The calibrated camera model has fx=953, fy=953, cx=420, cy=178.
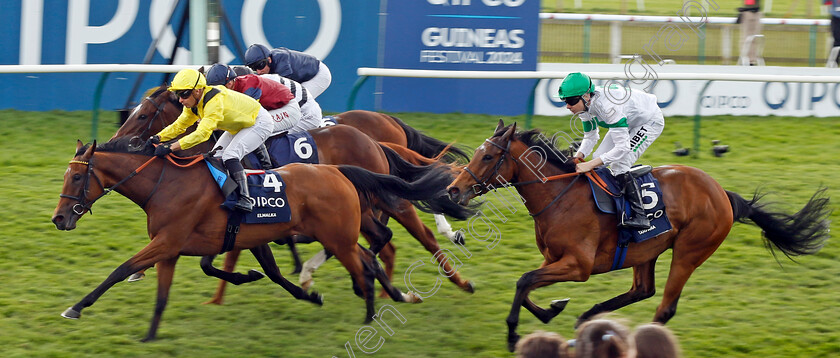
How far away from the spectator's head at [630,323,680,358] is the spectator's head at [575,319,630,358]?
3cm

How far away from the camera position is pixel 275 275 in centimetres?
573

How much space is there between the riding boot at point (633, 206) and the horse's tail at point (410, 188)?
1020mm

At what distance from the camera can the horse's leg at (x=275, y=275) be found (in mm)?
5707

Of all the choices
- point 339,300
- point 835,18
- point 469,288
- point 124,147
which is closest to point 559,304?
point 469,288

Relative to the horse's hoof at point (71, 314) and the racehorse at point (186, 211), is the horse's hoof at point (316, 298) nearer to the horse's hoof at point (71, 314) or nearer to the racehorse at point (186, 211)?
the racehorse at point (186, 211)

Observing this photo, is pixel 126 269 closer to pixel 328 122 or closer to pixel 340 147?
pixel 340 147

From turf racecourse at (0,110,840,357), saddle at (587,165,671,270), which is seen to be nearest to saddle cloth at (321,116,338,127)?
turf racecourse at (0,110,840,357)

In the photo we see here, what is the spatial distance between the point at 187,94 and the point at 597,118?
7.63ft

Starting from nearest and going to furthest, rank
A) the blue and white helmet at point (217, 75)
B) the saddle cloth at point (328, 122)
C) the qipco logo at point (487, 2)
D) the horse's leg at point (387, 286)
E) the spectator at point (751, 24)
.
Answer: the horse's leg at point (387, 286) → the blue and white helmet at point (217, 75) → the saddle cloth at point (328, 122) → the qipco logo at point (487, 2) → the spectator at point (751, 24)

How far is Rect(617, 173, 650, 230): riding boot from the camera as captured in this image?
5250 mm

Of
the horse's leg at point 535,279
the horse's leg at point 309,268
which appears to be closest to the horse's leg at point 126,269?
the horse's leg at point 309,268

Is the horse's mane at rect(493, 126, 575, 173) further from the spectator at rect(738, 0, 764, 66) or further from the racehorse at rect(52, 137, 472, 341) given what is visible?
the spectator at rect(738, 0, 764, 66)

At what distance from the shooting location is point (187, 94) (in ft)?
17.7

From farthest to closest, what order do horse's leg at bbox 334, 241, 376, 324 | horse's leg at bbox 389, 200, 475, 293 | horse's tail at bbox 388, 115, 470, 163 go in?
horse's tail at bbox 388, 115, 470, 163 → horse's leg at bbox 389, 200, 475, 293 → horse's leg at bbox 334, 241, 376, 324
